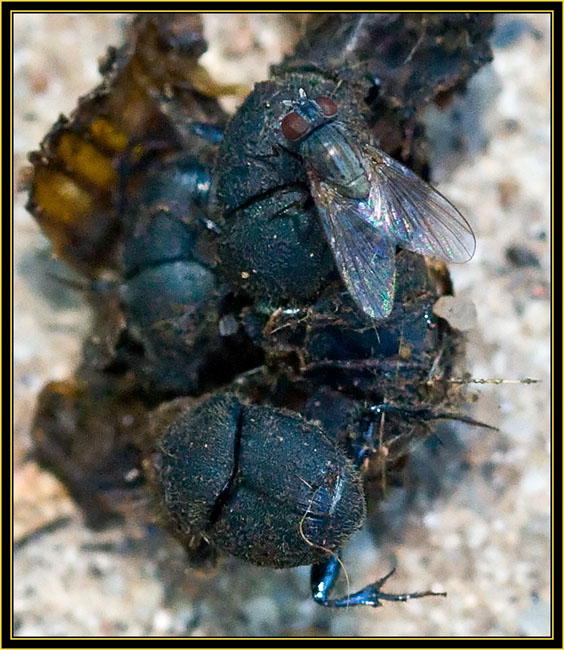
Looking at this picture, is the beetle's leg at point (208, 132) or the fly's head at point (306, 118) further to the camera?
the beetle's leg at point (208, 132)

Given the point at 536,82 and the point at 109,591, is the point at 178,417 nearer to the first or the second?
the point at 109,591

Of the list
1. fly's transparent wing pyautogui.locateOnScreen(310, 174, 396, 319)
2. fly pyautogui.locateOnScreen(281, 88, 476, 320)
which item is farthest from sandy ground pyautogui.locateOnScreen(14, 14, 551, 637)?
fly's transparent wing pyautogui.locateOnScreen(310, 174, 396, 319)

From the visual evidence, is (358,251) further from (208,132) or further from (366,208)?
(208,132)

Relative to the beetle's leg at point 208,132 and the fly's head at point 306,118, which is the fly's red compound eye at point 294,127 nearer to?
the fly's head at point 306,118

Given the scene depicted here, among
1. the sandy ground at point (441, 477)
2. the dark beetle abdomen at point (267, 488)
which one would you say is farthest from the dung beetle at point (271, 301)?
the sandy ground at point (441, 477)

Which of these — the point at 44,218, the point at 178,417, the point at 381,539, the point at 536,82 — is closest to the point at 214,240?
the point at 178,417

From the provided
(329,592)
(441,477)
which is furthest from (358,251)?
(441,477)
